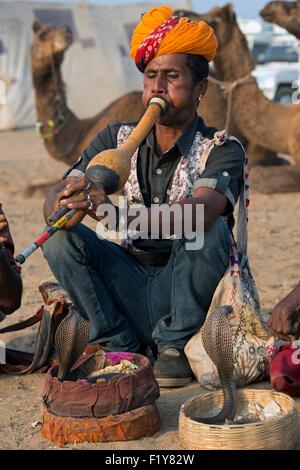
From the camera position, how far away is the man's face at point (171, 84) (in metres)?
4.02

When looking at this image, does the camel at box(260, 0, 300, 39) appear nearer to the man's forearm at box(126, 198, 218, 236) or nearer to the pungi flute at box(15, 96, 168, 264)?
the man's forearm at box(126, 198, 218, 236)

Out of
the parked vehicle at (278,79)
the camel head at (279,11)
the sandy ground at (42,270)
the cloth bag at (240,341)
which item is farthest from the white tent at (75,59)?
the cloth bag at (240,341)

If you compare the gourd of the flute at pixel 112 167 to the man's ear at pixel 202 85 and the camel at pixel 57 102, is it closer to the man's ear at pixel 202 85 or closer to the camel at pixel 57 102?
the man's ear at pixel 202 85

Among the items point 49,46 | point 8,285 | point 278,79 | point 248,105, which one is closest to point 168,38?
point 8,285

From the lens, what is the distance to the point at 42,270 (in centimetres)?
642

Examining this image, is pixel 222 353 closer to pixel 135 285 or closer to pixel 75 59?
pixel 135 285

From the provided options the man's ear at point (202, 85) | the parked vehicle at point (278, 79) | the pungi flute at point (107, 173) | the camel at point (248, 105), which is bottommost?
the parked vehicle at point (278, 79)

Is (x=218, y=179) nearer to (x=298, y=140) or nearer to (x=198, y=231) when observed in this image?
Result: (x=198, y=231)

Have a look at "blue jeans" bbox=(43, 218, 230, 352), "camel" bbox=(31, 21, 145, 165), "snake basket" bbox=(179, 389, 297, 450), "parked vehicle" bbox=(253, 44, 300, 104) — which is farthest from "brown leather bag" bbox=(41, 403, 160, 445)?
"parked vehicle" bbox=(253, 44, 300, 104)

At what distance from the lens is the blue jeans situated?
391 centimetres

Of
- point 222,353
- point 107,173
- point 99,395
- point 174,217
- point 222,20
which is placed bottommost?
point 222,20

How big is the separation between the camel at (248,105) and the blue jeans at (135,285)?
585 centimetres

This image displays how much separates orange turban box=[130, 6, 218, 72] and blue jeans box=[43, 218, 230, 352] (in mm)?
743

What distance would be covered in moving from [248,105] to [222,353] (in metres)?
7.25
